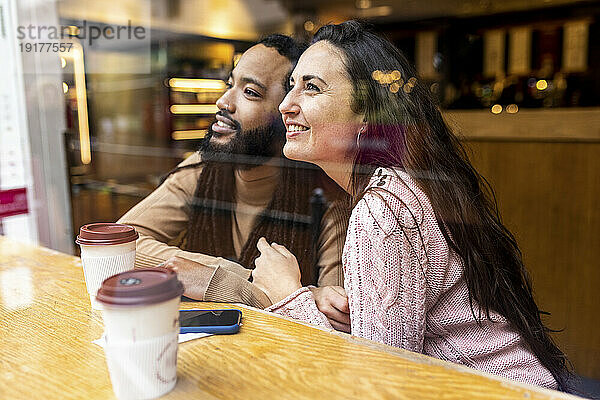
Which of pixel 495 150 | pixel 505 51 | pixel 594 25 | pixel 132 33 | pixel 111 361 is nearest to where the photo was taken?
pixel 111 361

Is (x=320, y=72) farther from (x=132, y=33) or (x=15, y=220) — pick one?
(x=15, y=220)

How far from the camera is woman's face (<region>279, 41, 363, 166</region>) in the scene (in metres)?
1.10

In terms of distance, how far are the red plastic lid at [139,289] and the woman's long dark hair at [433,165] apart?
0.49 meters

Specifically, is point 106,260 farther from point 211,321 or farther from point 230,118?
point 230,118

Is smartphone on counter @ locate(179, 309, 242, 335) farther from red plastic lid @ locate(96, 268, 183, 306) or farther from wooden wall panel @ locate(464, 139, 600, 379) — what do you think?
wooden wall panel @ locate(464, 139, 600, 379)

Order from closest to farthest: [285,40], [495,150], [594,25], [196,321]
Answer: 1. [196,321]
2. [285,40]
3. [495,150]
4. [594,25]

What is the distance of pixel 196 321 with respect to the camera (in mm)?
901

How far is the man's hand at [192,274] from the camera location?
3.46ft

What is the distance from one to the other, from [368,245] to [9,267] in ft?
2.60

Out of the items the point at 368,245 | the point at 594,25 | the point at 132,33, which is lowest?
the point at 368,245

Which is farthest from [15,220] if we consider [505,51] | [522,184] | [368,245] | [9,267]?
[505,51]

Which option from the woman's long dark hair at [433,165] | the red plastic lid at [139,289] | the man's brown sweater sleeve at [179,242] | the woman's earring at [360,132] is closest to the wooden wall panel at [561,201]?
the woman's long dark hair at [433,165]

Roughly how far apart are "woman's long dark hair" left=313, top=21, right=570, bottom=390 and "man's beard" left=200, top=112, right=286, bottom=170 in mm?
195

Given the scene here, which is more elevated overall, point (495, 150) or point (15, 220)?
point (495, 150)
